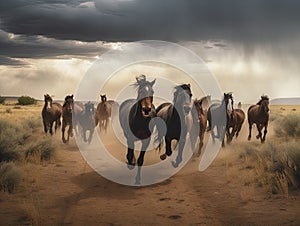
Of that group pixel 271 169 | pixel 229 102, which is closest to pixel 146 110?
pixel 271 169

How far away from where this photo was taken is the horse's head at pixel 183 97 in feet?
38.9

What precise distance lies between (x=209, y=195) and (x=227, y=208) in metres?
1.15

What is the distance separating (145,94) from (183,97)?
2.40 metres

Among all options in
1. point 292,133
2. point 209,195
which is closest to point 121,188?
point 209,195

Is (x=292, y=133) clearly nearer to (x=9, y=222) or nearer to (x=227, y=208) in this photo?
(x=227, y=208)

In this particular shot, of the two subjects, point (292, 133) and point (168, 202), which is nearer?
point (168, 202)

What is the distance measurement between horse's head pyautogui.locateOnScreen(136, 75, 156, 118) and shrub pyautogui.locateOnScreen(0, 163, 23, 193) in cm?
396

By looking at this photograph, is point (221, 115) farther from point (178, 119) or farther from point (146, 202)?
point (146, 202)

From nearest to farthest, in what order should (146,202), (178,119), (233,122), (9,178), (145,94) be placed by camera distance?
1. (146,202)
2. (9,178)
3. (145,94)
4. (178,119)
5. (233,122)

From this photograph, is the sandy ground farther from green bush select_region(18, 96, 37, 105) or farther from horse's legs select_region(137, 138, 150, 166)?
green bush select_region(18, 96, 37, 105)

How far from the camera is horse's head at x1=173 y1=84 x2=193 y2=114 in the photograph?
11848 mm

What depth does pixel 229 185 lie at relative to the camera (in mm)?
10328

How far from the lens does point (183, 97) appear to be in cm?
1204

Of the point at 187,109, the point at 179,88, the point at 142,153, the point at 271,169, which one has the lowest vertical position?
the point at 271,169
